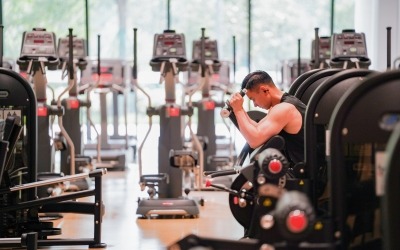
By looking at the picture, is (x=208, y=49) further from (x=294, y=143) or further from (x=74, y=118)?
(x=294, y=143)

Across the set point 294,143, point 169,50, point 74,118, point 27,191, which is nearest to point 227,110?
point 294,143

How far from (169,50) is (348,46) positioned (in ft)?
7.44

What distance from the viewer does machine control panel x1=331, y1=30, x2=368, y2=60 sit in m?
10.8

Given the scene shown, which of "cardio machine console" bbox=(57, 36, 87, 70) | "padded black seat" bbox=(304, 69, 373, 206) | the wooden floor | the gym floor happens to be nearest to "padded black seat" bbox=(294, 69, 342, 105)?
the gym floor

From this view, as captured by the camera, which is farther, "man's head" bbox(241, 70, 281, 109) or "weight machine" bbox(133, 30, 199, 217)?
"weight machine" bbox(133, 30, 199, 217)

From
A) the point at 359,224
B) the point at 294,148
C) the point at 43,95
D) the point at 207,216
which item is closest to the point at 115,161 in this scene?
the point at 43,95

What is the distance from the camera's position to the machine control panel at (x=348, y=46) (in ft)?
35.4

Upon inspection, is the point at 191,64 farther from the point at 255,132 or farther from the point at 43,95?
the point at 255,132

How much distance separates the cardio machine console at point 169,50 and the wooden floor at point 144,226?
58.1 inches

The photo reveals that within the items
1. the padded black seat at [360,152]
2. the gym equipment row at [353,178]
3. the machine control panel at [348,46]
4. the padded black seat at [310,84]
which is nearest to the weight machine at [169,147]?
the machine control panel at [348,46]

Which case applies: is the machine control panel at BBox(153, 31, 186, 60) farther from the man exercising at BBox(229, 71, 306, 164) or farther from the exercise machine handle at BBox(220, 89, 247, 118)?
the man exercising at BBox(229, 71, 306, 164)

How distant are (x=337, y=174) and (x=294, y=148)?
221 cm

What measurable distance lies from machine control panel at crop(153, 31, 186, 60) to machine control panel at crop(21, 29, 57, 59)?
108 cm

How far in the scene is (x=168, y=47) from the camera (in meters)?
9.88
